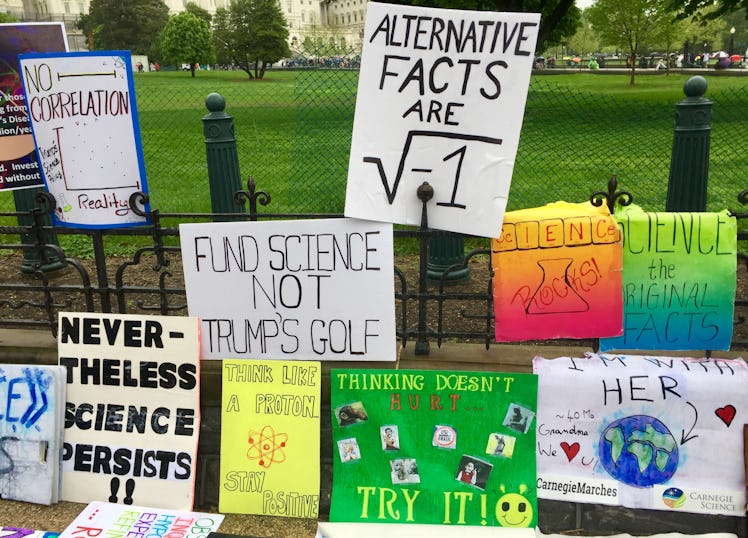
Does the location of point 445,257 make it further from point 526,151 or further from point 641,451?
point 526,151

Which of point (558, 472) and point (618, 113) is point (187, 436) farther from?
point (618, 113)

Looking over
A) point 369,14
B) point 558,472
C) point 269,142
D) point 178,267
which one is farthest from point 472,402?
point 269,142

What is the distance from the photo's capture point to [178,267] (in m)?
5.93

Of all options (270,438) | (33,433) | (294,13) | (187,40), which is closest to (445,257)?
(270,438)

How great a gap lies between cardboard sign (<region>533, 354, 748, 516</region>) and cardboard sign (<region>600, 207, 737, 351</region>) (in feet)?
0.43

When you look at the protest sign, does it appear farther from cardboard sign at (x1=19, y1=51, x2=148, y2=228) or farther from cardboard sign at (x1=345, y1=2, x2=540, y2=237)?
cardboard sign at (x1=345, y1=2, x2=540, y2=237)

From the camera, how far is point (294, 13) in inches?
4419

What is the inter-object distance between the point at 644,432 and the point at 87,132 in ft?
9.47

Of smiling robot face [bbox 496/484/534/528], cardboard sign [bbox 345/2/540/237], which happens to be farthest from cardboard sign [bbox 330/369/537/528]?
cardboard sign [bbox 345/2/540/237]

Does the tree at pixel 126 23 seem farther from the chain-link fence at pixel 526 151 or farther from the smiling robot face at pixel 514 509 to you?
the smiling robot face at pixel 514 509

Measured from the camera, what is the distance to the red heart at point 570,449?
9.47 ft

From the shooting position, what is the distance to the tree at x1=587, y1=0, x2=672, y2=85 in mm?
31266

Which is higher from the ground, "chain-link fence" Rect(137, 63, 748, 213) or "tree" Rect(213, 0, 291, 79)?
"tree" Rect(213, 0, 291, 79)

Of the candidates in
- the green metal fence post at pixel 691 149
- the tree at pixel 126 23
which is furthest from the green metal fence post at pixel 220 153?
the tree at pixel 126 23
